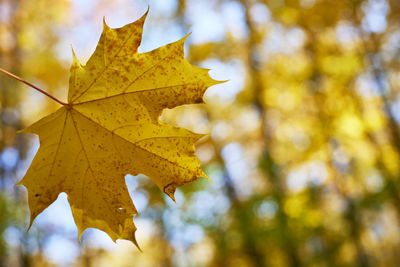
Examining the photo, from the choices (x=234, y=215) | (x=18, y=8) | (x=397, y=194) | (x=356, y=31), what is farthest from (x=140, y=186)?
(x=356, y=31)

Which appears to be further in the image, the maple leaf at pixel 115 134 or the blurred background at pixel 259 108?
the blurred background at pixel 259 108

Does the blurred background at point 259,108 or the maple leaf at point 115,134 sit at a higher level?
the blurred background at point 259,108

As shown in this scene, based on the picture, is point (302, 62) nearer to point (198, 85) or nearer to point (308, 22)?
point (308, 22)

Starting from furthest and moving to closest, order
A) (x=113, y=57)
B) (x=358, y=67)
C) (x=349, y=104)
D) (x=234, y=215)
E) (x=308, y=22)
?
(x=349, y=104), (x=308, y=22), (x=358, y=67), (x=234, y=215), (x=113, y=57)

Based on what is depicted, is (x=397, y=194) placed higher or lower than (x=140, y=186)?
lower

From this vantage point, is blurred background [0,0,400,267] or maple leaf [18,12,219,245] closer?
maple leaf [18,12,219,245]

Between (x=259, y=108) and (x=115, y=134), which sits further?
(x=259, y=108)

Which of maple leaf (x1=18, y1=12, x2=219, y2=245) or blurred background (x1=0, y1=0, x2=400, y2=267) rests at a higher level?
blurred background (x1=0, y1=0, x2=400, y2=267)

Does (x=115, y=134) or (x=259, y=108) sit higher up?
(x=259, y=108)
